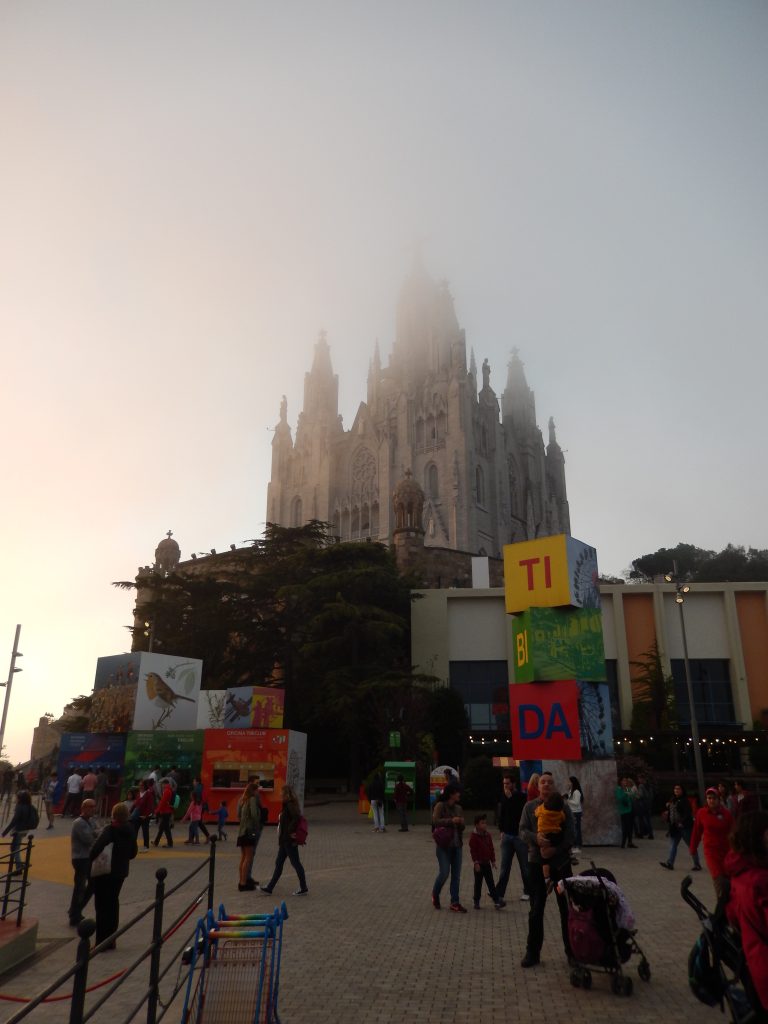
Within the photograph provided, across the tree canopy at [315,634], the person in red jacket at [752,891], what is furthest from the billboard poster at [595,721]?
the person in red jacket at [752,891]

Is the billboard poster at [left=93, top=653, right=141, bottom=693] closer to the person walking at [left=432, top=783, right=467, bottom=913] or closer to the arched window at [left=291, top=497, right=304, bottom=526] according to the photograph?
the person walking at [left=432, top=783, right=467, bottom=913]

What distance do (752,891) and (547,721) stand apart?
13407mm

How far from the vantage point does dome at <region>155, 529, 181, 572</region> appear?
5831 cm

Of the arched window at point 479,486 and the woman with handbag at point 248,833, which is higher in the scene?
the arched window at point 479,486

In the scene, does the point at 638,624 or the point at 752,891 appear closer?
the point at 752,891

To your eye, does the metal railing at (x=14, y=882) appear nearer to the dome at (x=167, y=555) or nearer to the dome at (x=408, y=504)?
the dome at (x=408, y=504)

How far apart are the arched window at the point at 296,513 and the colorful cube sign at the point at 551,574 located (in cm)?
6788

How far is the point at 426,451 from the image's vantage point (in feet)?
257

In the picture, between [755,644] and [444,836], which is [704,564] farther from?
[444,836]

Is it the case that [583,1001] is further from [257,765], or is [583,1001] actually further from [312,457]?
[312,457]

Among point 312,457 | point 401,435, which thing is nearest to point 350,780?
point 401,435

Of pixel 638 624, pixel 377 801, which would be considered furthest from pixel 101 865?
pixel 638 624

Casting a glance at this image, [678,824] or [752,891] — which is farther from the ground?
[752,891]

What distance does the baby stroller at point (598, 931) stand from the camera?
630 centimetres
